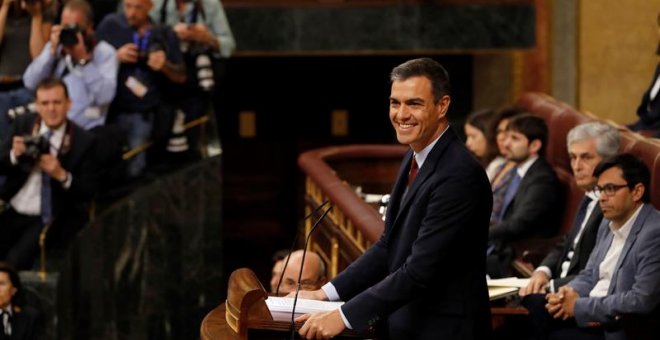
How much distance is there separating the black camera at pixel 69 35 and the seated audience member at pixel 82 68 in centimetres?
2

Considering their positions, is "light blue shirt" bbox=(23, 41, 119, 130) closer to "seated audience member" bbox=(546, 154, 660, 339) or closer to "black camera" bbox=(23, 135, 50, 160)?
"black camera" bbox=(23, 135, 50, 160)

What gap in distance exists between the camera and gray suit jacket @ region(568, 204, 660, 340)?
5020mm

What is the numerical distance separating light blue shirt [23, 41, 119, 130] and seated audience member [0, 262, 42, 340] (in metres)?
1.09

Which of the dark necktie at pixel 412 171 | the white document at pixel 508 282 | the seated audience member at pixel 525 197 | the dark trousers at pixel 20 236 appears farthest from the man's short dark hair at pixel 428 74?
the dark trousers at pixel 20 236

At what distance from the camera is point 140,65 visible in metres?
8.02

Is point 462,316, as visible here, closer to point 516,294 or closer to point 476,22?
point 516,294

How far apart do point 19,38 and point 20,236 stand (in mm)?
1178

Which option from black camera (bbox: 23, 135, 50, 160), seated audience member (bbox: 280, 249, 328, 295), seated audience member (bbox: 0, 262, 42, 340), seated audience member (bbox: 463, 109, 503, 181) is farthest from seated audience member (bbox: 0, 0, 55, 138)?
seated audience member (bbox: 280, 249, 328, 295)

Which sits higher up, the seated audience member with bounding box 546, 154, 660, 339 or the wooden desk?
the wooden desk

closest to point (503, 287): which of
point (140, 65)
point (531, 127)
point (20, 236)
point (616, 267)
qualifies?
point (616, 267)

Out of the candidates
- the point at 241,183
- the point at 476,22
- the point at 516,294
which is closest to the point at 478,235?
the point at 516,294

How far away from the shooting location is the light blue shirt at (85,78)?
7719 mm

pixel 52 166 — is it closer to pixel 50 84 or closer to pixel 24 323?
pixel 50 84

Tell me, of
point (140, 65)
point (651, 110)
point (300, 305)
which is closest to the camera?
point (300, 305)
